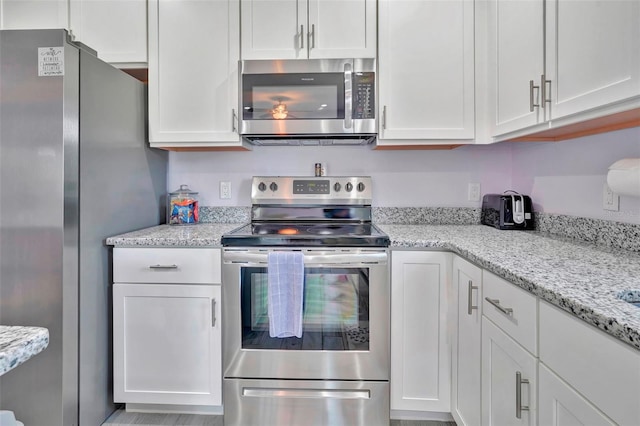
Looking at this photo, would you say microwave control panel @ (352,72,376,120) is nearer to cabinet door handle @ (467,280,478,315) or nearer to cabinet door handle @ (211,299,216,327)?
cabinet door handle @ (467,280,478,315)

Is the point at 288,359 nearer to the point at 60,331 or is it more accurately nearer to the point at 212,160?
the point at 60,331

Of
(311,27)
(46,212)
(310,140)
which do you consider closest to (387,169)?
(310,140)

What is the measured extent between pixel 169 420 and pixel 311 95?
5.81ft

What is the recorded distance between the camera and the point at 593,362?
0.71 metres

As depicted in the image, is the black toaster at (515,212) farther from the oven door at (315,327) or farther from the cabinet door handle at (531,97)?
the oven door at (315,327)

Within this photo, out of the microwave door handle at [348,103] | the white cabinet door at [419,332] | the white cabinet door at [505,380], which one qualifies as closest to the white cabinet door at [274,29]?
the microwave door handle at [348,103]

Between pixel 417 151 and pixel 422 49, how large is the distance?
593 millimetres

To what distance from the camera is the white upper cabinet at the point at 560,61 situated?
0.99 meters

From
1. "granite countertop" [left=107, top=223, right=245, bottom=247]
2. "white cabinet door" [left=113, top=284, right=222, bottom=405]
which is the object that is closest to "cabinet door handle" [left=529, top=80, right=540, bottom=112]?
"granite countertop" [left=107, top=223, right=245, bottom=247]

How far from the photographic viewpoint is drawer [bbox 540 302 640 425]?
62cm

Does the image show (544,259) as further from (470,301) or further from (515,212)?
(515,212)

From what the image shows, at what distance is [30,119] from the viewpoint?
1.38m

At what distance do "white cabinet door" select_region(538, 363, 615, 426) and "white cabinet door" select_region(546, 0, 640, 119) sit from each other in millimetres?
782

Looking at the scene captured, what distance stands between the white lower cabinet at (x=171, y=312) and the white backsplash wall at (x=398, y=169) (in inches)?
27.7
